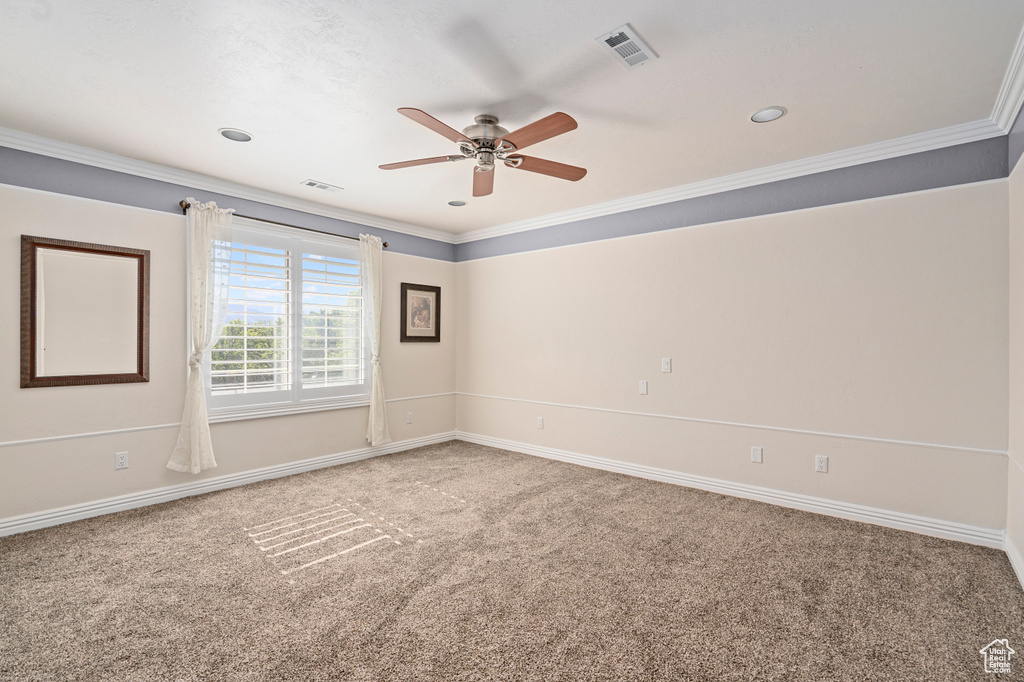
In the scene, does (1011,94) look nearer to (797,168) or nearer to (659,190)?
(797,168)

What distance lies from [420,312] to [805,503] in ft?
14.3

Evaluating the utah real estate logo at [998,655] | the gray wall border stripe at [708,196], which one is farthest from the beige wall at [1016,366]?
the utah real estate logo at [998,655]

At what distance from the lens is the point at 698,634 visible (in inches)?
86.1

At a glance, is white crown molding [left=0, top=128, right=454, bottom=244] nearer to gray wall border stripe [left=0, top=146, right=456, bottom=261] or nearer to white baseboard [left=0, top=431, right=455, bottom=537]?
gray wall border stripe [left=0, top=146, right=456, bottom=261]

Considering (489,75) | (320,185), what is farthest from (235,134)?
(489,75)

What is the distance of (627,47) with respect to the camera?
7.56 feet

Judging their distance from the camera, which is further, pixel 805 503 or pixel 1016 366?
pixel 805 503

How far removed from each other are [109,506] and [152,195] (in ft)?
8.02

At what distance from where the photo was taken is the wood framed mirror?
3361 mm

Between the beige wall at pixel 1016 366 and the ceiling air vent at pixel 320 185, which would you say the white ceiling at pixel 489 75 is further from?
the beige wall at pixel 1016 366

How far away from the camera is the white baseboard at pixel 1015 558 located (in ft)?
8.60

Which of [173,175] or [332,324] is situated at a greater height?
[173,175]

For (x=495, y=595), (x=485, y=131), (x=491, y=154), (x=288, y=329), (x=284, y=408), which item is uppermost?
(x=485, y=131)

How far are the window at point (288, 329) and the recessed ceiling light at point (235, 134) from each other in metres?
1.21
